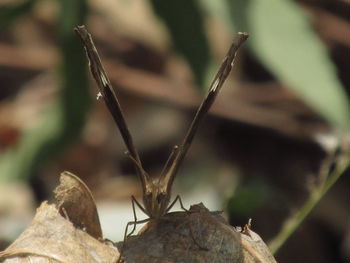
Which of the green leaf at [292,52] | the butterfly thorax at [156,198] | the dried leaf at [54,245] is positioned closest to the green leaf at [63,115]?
the green leaf at [292,52]

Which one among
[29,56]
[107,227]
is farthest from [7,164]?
[29,56]

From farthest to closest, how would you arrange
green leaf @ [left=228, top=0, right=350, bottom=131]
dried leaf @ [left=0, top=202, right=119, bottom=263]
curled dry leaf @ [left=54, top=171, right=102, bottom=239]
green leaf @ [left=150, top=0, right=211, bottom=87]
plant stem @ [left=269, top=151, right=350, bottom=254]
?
green leaf @ [left=150, top=0, right=211, bottom=87] < green leaf @ [left=228, top=0, right=350, bottom=131] < plant stem @ [left=269, top=151, right=350, bottom=254] < curled dry leaf @ [left=54, top=171, right=102, bottom=239] < dried leaf @ [left=0, top=202, right=119, bottom=263]

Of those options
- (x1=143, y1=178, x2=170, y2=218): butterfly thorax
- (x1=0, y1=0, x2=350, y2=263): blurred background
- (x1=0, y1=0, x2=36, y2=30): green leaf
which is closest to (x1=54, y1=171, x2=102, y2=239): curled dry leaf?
(x1=143, y1=178, x2=170, y2=218): butterfly thorax

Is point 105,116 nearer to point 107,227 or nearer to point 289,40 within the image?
point 107,227

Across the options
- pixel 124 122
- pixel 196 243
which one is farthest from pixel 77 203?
pixel 196 243

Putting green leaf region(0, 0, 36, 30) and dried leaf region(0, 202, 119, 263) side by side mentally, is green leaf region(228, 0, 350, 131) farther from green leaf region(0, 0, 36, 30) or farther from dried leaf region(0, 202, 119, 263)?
dried leaf region(0, 202, 119, 263)

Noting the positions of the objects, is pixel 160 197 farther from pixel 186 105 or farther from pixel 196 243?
pixel 186 105

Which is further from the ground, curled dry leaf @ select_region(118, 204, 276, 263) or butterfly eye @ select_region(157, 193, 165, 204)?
butterfly eye @ select_region(157, 193, 165, 204)

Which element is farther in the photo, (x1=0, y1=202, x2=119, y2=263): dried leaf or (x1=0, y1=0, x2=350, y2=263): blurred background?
(x1=0, y1=0, x2=350, y2=263): blurred background
